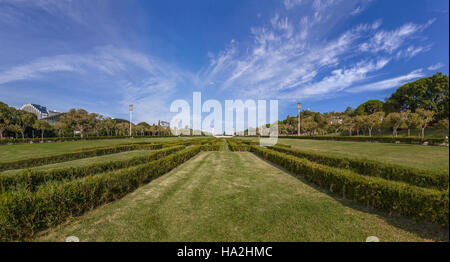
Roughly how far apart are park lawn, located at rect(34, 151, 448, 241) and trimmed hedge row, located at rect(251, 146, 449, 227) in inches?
9.9

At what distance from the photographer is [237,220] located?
11.0ft

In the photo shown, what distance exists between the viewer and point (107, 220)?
11.1 ft

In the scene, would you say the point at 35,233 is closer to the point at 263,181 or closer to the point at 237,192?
the point at 237,192

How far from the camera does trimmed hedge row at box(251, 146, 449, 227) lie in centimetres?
268

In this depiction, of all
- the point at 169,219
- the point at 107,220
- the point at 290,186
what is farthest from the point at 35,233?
the point at 290,186

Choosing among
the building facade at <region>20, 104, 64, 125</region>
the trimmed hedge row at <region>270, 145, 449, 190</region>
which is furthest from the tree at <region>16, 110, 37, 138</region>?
the trimmed hedge row at <region>270, 145, 449, 190</region>

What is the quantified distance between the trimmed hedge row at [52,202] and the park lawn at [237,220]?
22 centimetres

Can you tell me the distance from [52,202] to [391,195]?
7.21 metres

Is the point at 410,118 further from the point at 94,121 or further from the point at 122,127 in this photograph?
the point at 122,127

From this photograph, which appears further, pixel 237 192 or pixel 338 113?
pixel 338 113
